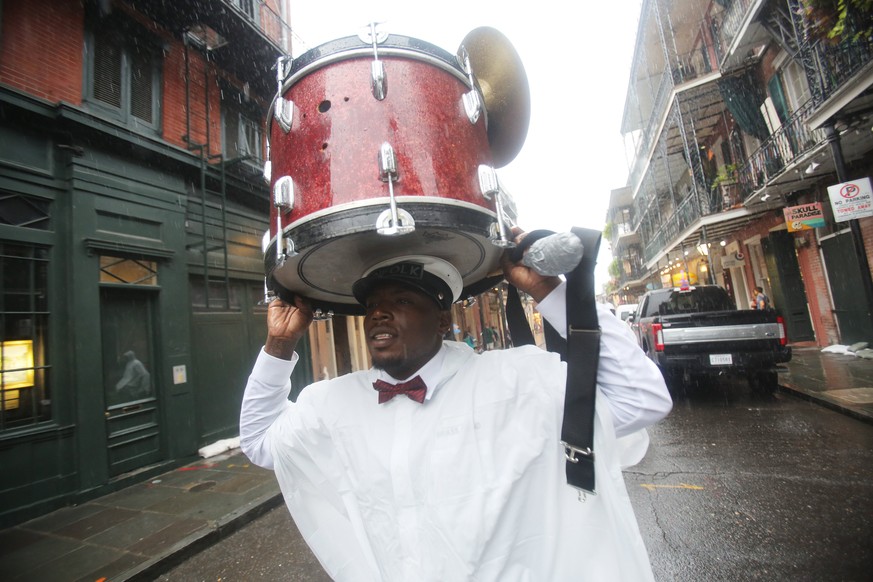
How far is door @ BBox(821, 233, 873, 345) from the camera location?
10172 millimetres

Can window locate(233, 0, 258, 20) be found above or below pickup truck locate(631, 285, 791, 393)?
above

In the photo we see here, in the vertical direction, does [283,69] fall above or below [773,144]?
below

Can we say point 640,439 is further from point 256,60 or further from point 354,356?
point 354,356

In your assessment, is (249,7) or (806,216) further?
(806,216)

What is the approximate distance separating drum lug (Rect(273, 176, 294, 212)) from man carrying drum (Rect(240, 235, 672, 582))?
0.41 meters

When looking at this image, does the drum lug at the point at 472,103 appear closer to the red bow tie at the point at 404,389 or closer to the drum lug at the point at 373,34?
the drum lug at the point at 373,34

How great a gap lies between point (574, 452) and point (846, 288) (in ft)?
44.7

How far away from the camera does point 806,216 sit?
10.5 m

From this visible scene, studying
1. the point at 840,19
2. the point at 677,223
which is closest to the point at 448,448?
the point at 840,19

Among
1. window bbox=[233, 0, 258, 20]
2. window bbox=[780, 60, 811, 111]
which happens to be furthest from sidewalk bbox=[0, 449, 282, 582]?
window bbox=[780, 60, 811, 111]

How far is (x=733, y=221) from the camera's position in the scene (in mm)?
15445

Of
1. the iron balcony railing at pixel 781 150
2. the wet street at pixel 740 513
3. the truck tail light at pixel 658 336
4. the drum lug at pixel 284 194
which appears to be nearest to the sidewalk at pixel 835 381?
the wet street at pixel 740 513

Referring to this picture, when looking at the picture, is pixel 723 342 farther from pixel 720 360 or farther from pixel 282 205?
pixel 282 205

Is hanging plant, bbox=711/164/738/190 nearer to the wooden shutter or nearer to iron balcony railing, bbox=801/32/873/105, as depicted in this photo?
iron balcony railing, bbox=801/32/873/105
